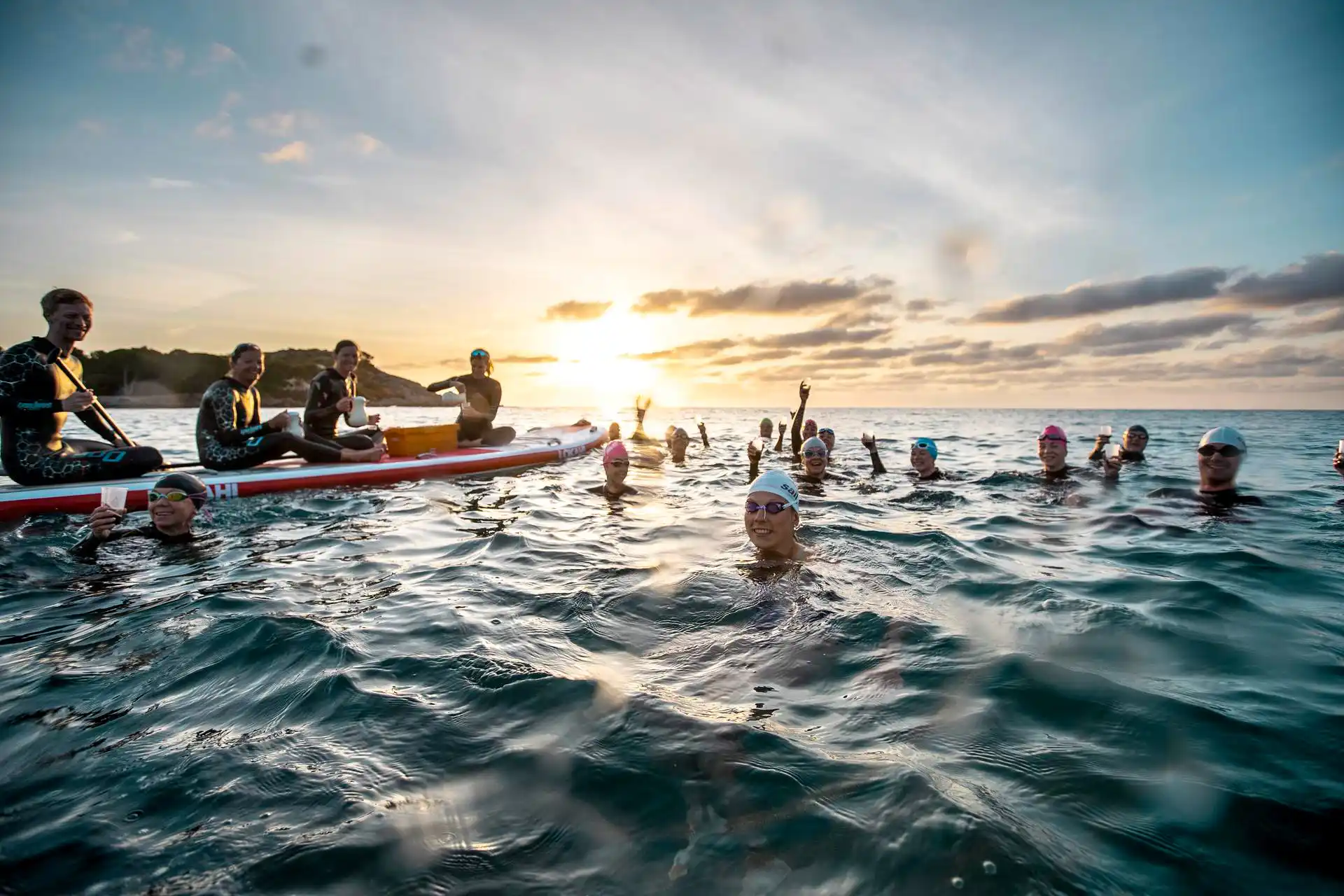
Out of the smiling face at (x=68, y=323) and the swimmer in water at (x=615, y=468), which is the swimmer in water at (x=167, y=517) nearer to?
the smiling face at (x=68, y=323)

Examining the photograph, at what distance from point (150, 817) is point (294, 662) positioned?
165 cm

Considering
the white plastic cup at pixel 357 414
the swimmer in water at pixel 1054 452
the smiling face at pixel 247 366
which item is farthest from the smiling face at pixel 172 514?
the swimmer in water at pixel 1054 452

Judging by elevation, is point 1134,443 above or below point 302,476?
above

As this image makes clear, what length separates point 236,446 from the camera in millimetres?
11148

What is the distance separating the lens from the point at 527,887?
2.22m

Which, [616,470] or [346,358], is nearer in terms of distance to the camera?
[616,470]

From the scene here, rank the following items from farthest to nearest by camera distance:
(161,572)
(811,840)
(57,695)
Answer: (161,572)
(57,695)
(811,840)

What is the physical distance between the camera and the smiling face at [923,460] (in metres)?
12.0

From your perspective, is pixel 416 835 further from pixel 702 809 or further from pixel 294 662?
pixel 294 662

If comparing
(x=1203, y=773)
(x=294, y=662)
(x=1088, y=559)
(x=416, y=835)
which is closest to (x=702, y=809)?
(x=416, y=835)

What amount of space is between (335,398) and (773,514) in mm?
10466

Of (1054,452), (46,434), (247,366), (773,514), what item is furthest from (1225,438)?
(46,434)

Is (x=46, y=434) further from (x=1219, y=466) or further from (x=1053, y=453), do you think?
(x=1219, y=466)

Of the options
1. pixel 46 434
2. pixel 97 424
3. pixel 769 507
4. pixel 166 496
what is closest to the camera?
pixel 769 507
